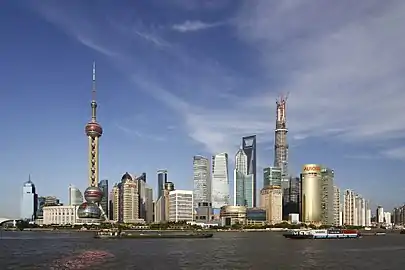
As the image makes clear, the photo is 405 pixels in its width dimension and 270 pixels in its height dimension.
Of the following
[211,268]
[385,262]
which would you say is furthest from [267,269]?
[385,262]

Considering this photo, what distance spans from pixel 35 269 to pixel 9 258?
2415cm

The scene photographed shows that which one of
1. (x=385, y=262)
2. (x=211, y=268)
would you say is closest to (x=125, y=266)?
(x=211, y=268)

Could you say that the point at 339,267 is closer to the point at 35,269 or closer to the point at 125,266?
the point at 125,266

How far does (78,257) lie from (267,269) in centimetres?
4130

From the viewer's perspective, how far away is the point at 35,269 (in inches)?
3339

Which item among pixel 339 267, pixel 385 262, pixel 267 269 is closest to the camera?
pixel 267 269

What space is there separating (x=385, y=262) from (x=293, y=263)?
743 inches

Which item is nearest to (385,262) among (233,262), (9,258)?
(233,262)

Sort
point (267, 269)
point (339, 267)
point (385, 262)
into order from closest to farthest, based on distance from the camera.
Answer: point (267, 269), point (339, 267), point (385, 262)

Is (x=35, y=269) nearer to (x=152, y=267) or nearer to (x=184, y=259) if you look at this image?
(x=152, y=267)

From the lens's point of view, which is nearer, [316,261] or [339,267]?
[339,267]

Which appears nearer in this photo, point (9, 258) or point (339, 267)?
point (339, 267)

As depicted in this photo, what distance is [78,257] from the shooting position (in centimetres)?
10581

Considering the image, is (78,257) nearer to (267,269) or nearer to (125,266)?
(125,266)
